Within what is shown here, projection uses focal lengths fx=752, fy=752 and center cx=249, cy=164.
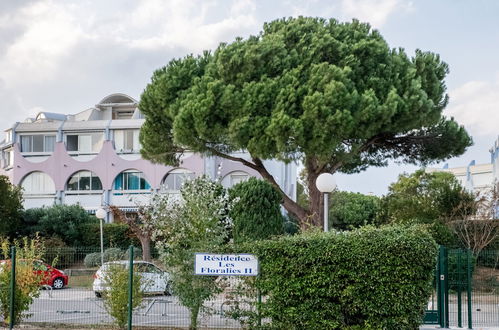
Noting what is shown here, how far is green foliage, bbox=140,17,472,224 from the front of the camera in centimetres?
3109

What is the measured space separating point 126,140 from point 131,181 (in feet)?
9.78

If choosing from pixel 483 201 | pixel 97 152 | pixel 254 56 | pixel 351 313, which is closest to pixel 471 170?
pixel 97 152

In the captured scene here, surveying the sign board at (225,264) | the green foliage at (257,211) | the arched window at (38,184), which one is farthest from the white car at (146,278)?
the arched window at (38,184)

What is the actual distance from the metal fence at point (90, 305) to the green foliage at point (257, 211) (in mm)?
12765

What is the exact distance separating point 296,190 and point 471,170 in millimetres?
26868

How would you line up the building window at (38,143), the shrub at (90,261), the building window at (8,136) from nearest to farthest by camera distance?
the shrub at (90,261), the building window at (38,143), the building window at (8,136)

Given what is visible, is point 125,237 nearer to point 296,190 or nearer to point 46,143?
point 46,143

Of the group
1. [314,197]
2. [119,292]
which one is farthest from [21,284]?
[314,197]

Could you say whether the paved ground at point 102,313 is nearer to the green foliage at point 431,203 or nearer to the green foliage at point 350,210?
the green foliage at point 431,203

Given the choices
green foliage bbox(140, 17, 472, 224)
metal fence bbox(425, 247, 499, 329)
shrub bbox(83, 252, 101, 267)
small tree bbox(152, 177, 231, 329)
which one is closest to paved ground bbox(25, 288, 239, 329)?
small tree bbox(152, 177, 231, 329)

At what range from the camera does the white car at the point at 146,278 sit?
15414 millimetres

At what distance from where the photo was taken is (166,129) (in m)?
36.2

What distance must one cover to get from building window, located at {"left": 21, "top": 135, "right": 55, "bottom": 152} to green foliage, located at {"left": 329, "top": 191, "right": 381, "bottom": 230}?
2121cm

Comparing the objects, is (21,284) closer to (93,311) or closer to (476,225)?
(93,311)
